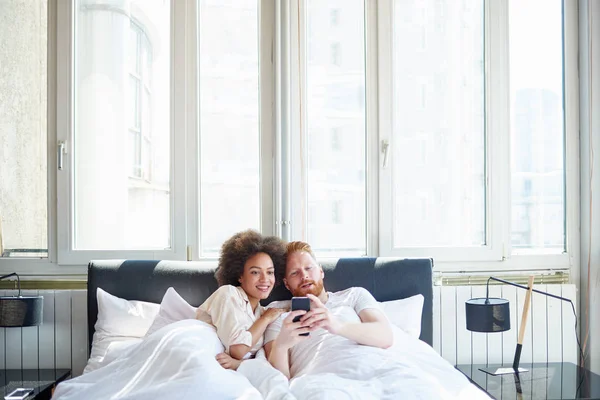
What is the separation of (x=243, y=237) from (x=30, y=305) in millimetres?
1070

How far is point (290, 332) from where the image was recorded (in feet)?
7.61

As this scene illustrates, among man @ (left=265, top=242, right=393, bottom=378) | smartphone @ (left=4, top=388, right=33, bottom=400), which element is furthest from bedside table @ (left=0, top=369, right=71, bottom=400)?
man @ (left=265, top=242, right=393, bottom=378)

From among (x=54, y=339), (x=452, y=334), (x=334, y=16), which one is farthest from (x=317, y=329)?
(x=334, y=16)

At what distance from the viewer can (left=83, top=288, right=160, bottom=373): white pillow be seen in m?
2.64

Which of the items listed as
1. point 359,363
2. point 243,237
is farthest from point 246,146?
point 359,363

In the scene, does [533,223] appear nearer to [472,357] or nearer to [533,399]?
[472,357]

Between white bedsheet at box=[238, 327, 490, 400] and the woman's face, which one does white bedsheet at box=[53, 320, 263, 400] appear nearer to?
white bedsheet at box=[238, 327, 490, 400]

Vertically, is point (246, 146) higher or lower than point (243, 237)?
higher

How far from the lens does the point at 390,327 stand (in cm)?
243

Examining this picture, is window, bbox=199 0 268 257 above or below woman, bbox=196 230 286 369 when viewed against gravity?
above

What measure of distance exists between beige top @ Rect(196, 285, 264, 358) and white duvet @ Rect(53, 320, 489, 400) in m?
0.05

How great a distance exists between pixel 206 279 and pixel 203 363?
0.83 meters

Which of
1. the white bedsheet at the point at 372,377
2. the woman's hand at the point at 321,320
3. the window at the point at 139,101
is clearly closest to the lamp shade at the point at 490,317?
the white bedsheet at the point at 372,377

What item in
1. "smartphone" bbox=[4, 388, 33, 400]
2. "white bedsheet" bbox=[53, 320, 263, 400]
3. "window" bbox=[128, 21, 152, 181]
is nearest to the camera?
"white bedsheet" bbox=[53, 320, 263, 400]
